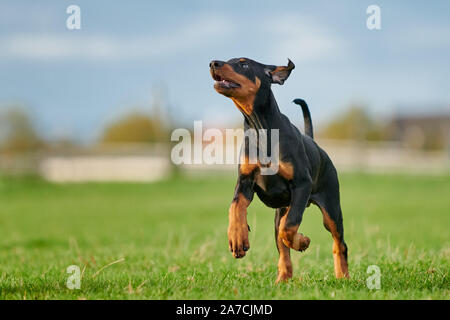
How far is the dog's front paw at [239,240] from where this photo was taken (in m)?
3.92

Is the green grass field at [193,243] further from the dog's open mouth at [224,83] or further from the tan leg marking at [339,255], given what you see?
the dog's open mouth at [224,83]

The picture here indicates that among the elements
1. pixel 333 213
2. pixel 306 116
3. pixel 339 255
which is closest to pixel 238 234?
pixel 333 213

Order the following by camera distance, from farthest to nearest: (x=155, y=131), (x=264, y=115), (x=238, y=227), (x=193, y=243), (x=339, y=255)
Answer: (x=155, y=131) < (x=193, y=243) < (x=339, y=255) < (x=264, y=115) < (x=238, y=227)

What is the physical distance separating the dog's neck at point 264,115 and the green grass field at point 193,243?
124 cm

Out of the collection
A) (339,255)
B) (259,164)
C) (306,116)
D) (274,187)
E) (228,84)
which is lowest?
(339,255)

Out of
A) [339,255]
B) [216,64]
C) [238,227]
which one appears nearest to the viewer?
[216,64]

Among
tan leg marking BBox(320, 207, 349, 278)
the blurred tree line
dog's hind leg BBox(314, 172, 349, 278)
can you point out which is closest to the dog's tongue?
dog's hind leg BBox(314, 172, 349, 278)

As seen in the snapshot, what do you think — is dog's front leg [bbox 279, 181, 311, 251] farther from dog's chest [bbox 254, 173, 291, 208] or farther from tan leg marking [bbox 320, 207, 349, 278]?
tan leg marking [bbox 320, 207, 349, 278]

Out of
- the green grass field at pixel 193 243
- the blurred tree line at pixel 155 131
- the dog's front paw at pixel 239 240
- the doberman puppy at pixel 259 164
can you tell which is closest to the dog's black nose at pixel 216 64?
the doberman puppy at pixel 259 164

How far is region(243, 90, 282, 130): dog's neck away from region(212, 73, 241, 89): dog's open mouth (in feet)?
0.78

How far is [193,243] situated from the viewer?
8.95 metres

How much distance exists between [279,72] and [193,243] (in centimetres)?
531

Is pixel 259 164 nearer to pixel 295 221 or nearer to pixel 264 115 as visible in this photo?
pixel 264 115
